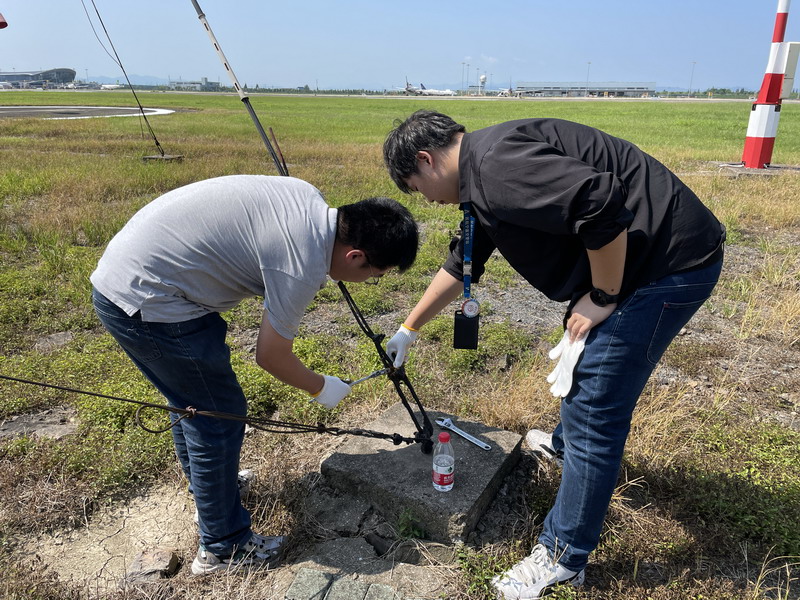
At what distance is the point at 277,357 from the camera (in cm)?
213

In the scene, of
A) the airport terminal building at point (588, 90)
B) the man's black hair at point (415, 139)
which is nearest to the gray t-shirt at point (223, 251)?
the man's black hair at point (415, 139)

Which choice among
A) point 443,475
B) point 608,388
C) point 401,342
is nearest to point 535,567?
point 443,475

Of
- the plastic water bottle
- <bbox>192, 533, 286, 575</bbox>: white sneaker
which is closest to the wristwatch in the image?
the plastic water bottle

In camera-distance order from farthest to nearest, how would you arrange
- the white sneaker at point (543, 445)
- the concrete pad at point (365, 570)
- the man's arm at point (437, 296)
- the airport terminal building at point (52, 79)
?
the airport terminal building at point (52, 79)
the white sneaker at point (543, 445)
the man's arm at point (437, 296)
the concrete pad at point (365, 570)

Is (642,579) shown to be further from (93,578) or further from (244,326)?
(244,326)

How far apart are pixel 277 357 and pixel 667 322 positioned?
57.4 inches

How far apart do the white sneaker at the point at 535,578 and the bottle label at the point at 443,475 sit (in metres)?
0.48

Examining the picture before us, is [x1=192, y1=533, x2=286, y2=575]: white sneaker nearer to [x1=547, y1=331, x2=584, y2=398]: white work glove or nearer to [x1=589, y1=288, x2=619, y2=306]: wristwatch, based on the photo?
[x1=547, y1=331, x2=584, y2=398]: white work glove

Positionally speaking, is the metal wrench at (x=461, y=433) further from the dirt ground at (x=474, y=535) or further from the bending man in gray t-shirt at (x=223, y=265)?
the bending man in gray t-shirt at (x=223, y=265)

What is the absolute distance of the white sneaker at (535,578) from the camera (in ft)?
7.69

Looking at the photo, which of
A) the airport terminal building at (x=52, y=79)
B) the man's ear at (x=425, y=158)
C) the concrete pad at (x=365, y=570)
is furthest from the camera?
the airport terminal building at (x=52, y=79)

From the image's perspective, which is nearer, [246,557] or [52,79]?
[246,557]

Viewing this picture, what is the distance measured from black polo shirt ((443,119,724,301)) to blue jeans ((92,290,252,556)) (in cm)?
118

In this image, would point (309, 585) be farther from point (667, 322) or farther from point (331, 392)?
point (667, 322)
